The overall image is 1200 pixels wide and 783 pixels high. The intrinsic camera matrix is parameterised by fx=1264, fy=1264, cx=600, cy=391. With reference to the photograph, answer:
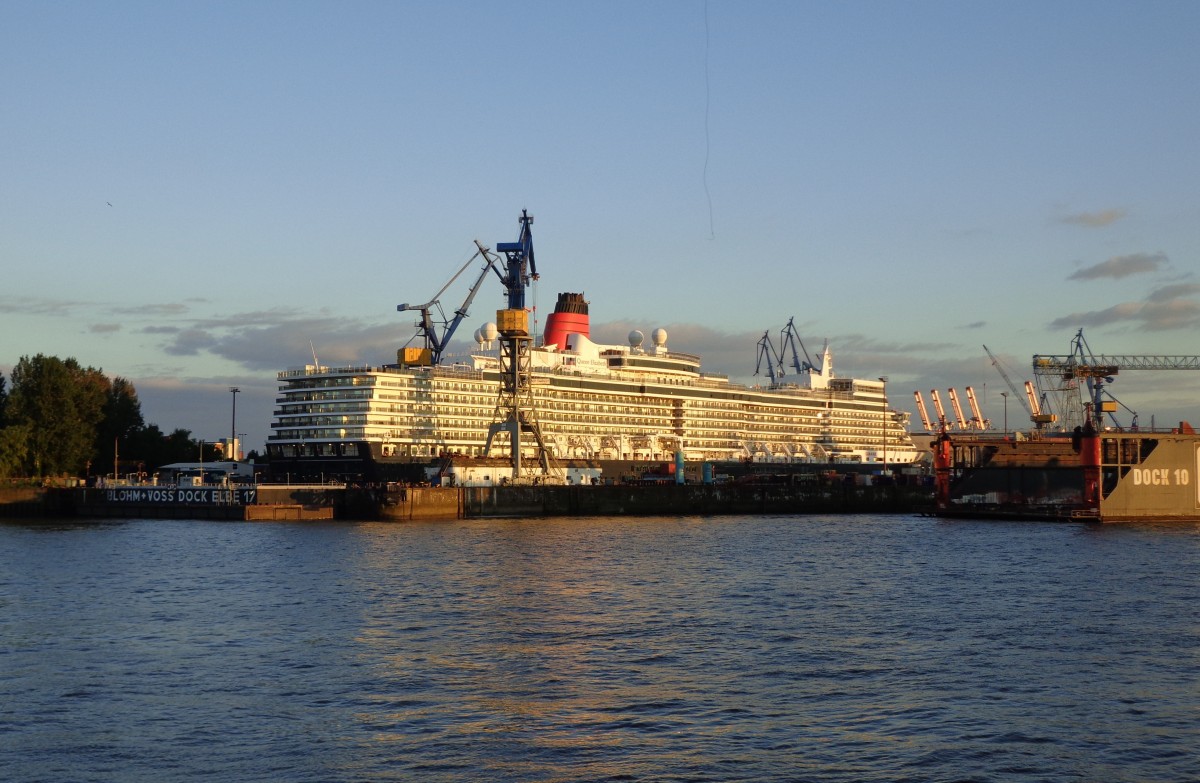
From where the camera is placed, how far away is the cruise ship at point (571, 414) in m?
108

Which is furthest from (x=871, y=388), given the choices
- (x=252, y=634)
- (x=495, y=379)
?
(x=252, y=634)

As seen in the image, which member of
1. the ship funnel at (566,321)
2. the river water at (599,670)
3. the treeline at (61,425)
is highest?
the ship funnel at (566,321)

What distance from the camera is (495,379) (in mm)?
A: 119062

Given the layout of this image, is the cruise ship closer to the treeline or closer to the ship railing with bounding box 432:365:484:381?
the ship railing with bounding box 432:365:484:381

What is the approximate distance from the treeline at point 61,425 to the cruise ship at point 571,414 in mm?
16761

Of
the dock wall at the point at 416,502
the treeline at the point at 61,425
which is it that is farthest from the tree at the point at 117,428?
the dock wall at the point at 416,502

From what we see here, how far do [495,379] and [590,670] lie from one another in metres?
91.5

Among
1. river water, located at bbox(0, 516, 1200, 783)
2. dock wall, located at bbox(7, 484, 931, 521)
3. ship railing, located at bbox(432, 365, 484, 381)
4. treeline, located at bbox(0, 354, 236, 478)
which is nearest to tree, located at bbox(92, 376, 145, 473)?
treeline, located at bbox(0, 354, 236, 478)

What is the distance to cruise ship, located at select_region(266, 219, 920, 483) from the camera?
108062 mm

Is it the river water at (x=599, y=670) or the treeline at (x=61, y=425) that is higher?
the treeline at (x=61, y=425)

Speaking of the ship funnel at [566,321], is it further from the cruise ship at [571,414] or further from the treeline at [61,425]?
the treeline at [61,425]

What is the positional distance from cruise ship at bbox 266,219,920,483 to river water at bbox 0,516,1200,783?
5190cm

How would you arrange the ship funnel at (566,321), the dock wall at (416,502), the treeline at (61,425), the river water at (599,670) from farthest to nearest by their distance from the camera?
1. the ship funnel at (566,321)
2. the treeline at (61,425)
3. the dock wall at (416,502)
4. the river water at (599,670)

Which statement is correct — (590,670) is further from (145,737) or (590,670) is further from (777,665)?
(145,737)
